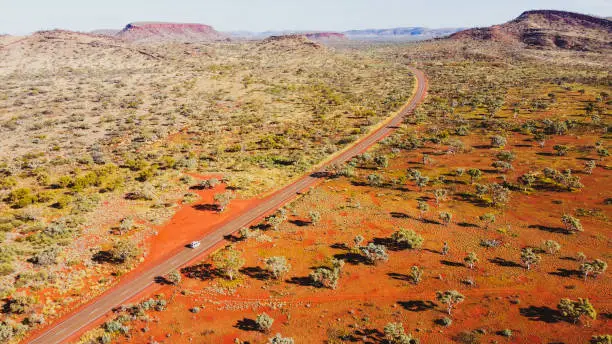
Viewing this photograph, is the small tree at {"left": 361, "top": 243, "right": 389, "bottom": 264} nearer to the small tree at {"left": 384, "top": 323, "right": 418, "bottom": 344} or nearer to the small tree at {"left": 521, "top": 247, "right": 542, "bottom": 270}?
the small tree at {"left": 384, "top": 323, "right": 418, "bottom": 344}

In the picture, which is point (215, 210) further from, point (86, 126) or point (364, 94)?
point (364, 94)

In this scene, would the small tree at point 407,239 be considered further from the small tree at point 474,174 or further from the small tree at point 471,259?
the small tree at point 474,174

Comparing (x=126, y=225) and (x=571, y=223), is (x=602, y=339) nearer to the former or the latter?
(x=571, y=223)

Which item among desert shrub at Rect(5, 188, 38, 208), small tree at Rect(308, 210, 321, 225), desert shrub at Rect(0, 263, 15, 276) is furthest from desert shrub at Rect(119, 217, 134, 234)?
small tree at Rect(308, 210, 321, 225)

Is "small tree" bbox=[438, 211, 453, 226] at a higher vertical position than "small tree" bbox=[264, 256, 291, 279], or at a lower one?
higher

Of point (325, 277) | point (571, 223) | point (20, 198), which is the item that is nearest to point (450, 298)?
point (325, 277)

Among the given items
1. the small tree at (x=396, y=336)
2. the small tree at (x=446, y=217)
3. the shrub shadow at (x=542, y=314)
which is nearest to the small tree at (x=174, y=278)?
the small tree at (x=396, y=336)

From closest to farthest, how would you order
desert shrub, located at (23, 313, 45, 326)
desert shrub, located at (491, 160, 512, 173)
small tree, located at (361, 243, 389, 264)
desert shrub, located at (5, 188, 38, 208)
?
desert shrub, located at (23, 313, 45, 326) < small tree, located at (361, 243, 389, 264) < desert shrub, located at (5, 188, 38, 208) < desert shrub, located at (491, 160, 512, 173)

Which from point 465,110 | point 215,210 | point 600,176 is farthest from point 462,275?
point 465,110
